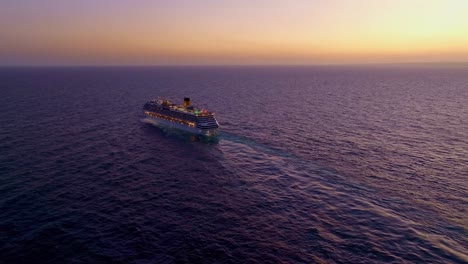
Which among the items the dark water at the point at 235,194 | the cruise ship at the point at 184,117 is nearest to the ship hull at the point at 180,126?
the cruise ship at the point at 184,117

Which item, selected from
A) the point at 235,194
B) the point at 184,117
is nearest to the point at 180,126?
the point at 184,117

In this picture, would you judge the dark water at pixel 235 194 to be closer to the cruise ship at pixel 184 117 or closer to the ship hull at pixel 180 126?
the ship hull at pixel 180 126

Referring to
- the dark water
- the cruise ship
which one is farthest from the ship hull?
the dark water

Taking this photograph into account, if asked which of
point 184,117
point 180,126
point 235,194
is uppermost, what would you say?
point 184,117

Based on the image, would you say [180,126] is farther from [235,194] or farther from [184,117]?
[235,194]

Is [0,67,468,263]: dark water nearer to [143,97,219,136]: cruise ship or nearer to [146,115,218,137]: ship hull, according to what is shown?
[146,115,218,137]: ship hull
